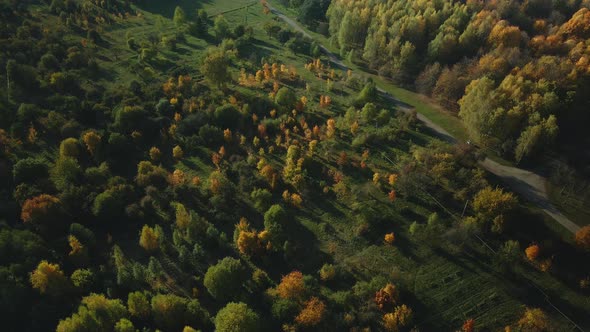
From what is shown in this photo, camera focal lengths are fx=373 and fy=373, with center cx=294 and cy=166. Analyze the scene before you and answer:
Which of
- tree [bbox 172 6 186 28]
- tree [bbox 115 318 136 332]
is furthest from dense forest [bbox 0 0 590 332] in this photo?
tree [bbox 172 6 186 28]

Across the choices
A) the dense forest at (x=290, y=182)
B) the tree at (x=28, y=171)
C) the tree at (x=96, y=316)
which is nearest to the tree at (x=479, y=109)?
the dense forest at (x=290, y=182)

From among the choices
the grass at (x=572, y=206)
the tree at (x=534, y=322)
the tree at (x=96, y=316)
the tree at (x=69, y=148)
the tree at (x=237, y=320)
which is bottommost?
the tree at (x=96, y=316)

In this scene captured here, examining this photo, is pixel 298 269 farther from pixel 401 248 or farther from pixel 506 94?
pixel 506 94

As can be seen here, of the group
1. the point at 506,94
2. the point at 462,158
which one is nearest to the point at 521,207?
the point at 462,158

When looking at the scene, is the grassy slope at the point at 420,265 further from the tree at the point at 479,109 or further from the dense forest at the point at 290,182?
the tree at the point at 479,109

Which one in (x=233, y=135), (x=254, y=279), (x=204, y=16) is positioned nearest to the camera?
(x=254, y=279)

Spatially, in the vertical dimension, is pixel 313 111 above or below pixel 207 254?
above

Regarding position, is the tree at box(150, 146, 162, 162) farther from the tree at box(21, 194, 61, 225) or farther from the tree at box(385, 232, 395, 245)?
the tree at box(385, 232, 395, 245)
